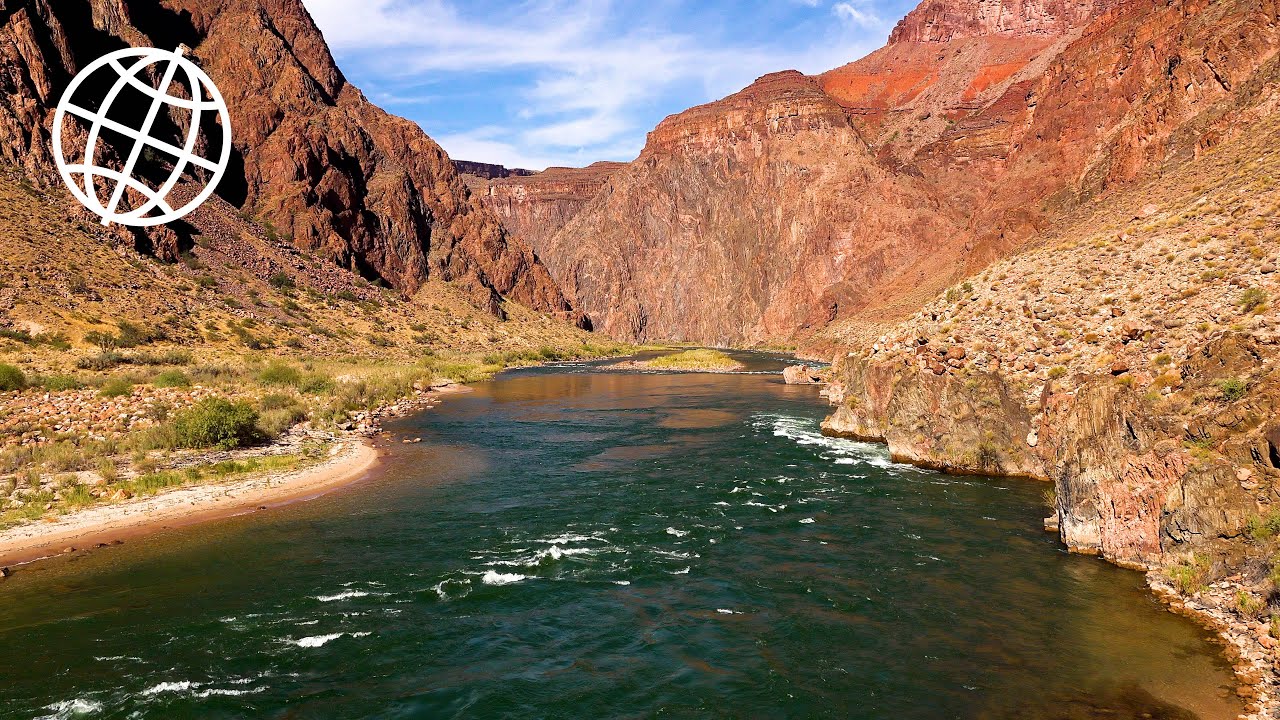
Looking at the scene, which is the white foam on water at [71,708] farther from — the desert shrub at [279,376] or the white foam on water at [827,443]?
the desert shrub at [279,376]

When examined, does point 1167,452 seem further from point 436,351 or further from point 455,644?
point 436,351

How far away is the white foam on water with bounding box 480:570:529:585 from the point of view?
15.7 meters

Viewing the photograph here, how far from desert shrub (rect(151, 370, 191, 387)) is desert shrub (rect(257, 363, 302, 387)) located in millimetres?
5593

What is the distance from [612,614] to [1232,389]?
14165 millimetres

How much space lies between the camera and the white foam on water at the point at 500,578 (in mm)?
15734

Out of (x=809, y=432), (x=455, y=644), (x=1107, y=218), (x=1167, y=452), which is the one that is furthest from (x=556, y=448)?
(x=1107, y=218)

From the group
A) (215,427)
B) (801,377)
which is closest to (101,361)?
(215,427)

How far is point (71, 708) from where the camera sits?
10.4 metres

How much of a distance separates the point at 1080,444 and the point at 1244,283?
21.2ft

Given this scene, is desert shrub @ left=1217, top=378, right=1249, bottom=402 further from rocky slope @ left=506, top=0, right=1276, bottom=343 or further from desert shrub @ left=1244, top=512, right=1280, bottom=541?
rocky slope @ left=506, top=0, right=1276, bottom=343

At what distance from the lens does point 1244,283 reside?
17.9 metres

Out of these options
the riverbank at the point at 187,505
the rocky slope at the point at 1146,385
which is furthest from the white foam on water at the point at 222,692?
the rocky slope at the point at 1146,385

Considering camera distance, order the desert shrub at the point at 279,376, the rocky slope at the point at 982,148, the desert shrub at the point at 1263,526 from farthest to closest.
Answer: the rocky slope at the point at 982,148
the desert shrub at the point at 279,376
the desert shrub at the point at 1263,526

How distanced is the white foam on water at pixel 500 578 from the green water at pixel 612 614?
0.32 ft
